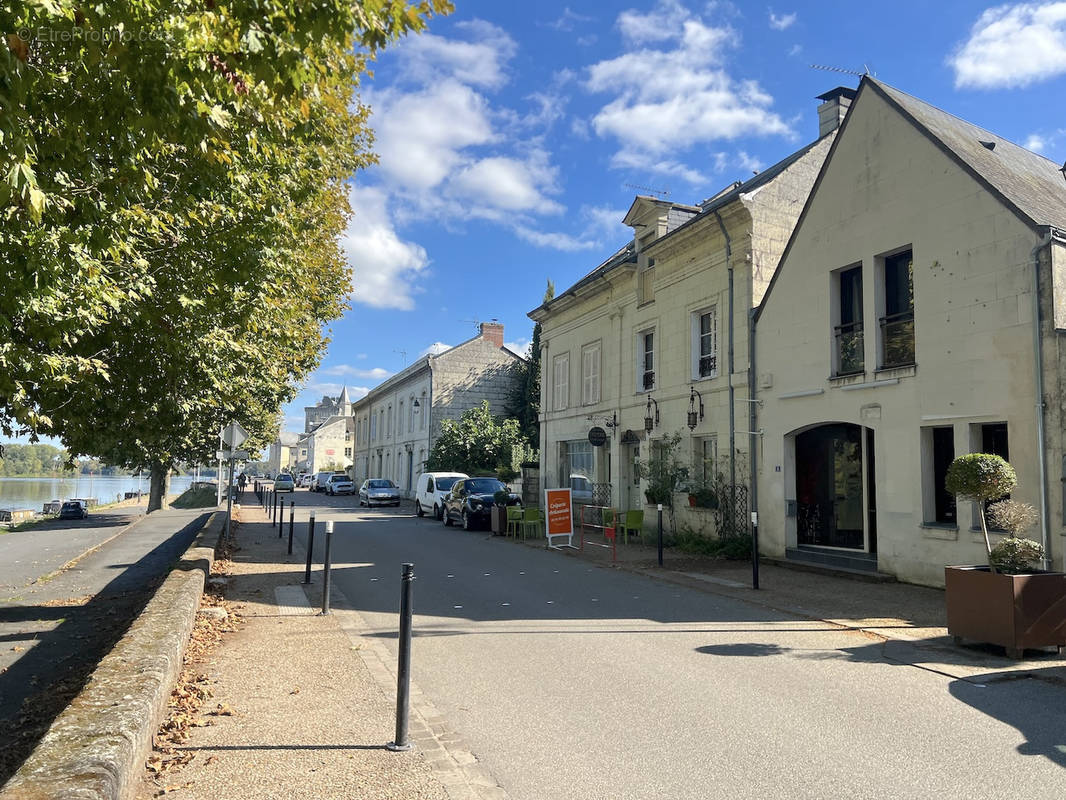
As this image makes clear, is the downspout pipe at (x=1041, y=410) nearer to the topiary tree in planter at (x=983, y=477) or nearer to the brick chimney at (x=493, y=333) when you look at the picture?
the topiary tree in planter at (x=983, y=477)

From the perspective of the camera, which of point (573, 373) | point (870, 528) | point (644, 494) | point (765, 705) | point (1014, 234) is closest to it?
point (765, 705)

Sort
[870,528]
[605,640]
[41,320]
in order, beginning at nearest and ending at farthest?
1. [41,320]
2. [605,640]
3. [870,528]

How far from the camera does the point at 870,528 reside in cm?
1331

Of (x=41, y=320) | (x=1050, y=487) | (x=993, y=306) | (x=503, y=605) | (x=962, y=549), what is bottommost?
(x=503, y=605)

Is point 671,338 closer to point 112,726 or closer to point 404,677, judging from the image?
point 404,677

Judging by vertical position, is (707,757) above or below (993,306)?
below

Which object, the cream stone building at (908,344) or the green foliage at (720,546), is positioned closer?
the cream stone building at (908,344)

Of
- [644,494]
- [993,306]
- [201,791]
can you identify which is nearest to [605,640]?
[201,791]

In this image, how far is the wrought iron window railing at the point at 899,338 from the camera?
1230cm

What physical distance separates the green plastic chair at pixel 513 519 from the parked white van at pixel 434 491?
6110 mm

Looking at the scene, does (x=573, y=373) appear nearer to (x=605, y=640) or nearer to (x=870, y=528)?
(x=870, y=528)

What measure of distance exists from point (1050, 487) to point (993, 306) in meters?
2.61

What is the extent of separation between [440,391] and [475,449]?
246 inches

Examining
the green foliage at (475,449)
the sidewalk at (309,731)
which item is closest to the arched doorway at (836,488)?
the sidewalk at (309,731)
